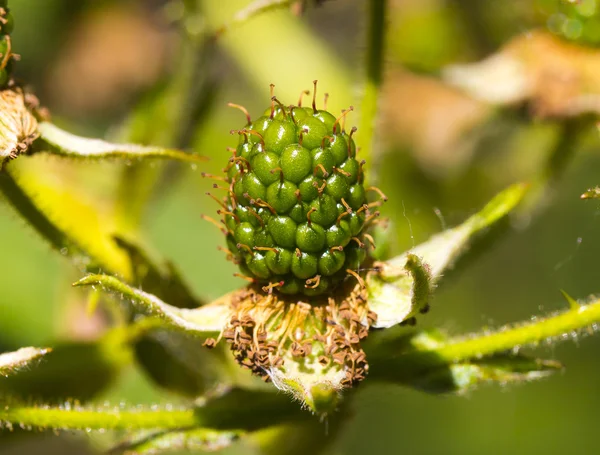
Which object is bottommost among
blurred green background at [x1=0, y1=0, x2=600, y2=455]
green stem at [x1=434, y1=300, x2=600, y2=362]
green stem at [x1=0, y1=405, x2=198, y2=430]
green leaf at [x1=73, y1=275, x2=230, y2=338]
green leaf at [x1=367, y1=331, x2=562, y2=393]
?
green stem at [x1=0, y1=405, x2=198, y2=430]

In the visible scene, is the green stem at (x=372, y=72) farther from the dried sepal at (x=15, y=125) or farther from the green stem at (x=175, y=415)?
the dried sepal at (x=15, y=125)

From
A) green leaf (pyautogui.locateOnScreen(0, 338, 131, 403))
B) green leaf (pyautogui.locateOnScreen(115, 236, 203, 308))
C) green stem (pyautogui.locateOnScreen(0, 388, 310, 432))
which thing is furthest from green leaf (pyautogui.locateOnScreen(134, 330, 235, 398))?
green stem (pyautogui.locateOnScreen(0, 388, 310, 432))

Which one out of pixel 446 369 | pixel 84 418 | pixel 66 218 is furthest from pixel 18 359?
pixel 446 369

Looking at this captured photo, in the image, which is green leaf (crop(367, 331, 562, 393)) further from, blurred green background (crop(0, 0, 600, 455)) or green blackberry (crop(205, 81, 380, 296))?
blurred green background (crop(0, 0, 600, 455))

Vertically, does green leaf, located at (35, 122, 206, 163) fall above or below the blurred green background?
below

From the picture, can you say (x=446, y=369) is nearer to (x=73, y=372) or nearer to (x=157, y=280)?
(x=157, y=280)

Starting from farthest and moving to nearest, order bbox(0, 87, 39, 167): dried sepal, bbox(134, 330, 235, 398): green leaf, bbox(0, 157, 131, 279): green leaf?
1. bbox(134, 330, 235, 398): green leaf
2. bbox(0, 157, 131, 279): green leaf
3. bbox(0, 87, 39, 167): dried sepal
